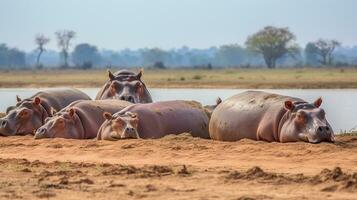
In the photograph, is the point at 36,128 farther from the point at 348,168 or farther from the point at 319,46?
the point at 319,46

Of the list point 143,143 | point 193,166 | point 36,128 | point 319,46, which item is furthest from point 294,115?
point 319,46

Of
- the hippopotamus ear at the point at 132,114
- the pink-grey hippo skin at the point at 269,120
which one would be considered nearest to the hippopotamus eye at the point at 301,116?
the pink-grey hippo skin at the point at 269,120

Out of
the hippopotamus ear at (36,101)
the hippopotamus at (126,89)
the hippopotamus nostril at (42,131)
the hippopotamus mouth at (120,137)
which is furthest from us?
the hippopotamus at (126,89)

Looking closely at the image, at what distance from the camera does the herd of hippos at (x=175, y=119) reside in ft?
39.9

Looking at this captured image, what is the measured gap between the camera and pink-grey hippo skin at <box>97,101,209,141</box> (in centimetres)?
1288

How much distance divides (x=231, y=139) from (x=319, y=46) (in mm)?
94830

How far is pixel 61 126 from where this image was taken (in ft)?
45.0

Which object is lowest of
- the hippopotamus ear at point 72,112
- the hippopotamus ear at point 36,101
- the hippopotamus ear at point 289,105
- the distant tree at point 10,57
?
the distant tree at point 10,57

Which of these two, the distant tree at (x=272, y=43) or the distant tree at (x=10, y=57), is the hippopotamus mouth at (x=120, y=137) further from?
the distant tree at (x=10, y=57)

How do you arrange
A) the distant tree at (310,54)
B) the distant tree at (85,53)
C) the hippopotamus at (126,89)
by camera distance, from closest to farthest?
the hippopotamus at (126,89) < the distant tree at (310,54) < the distant tree at (85,53)

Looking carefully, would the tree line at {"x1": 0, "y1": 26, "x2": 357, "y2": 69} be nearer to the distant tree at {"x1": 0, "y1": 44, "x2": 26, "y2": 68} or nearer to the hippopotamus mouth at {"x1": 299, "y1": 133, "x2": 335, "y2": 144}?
the distant tree at {"x1": 0, "y1": 44, "x2": 26, "y2": 68}

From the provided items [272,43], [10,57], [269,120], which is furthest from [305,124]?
[10,57]

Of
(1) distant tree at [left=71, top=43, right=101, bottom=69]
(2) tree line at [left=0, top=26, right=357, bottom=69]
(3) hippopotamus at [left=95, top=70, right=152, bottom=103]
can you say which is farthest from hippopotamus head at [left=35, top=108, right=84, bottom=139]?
(1) distant tree at [left=71, top=43, right=101, bottom=69]

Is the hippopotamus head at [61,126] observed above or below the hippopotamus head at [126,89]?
below
